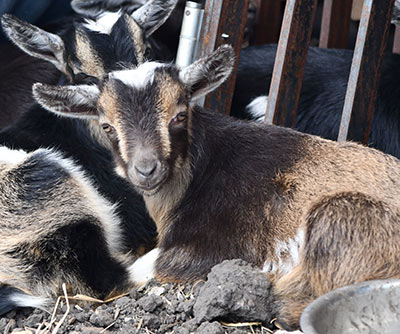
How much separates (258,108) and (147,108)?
5.74 feet

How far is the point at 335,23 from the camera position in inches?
251

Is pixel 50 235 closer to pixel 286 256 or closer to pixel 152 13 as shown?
pixel 286 256

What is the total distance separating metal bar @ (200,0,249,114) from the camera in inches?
180

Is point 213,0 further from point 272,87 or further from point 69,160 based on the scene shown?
point 69,160

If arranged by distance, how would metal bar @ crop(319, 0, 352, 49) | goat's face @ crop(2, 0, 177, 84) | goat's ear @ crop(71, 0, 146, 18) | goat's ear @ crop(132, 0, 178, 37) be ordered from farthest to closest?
metal bar @ crop(319, 0, 352, 49), goat's ear @ crop(71, 0, 146, 18), goat's ear @ crop(132, 0, 178, 37), goat's face @ crop(2, 0, 177, 84)

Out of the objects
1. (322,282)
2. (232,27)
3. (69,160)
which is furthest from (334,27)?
(322,282)

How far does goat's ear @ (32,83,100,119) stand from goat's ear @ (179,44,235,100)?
464 mm

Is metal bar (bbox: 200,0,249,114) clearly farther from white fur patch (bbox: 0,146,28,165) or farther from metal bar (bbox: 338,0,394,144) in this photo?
Answer: white fur patch (bbox: 0,146,28,165)

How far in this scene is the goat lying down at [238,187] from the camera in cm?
333

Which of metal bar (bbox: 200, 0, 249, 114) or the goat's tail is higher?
metal bar (bbox: 200, 0, 249, 114)

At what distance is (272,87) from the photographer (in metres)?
4.31

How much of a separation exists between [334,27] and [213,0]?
213cm

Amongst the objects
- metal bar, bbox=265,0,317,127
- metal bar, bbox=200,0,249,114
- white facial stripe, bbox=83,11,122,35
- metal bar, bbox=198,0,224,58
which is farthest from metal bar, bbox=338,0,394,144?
white facial stripe, bbox=83,11,122,35

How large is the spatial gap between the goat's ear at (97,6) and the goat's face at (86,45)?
1.78 ft
